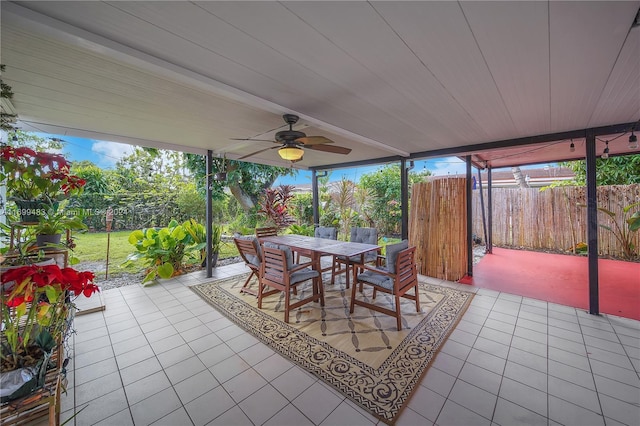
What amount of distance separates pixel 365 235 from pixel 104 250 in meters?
5.53

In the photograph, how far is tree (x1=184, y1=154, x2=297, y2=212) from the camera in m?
5.90

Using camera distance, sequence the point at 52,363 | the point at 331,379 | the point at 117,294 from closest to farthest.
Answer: the point at 52,363
the point at 331,379
the point at 117,294

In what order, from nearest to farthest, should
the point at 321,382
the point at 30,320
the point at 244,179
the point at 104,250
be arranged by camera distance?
the point at 30,320, the point at 321,382, the point at 104,250, the point at 244,179

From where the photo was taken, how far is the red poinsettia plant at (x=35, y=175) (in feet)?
4.95

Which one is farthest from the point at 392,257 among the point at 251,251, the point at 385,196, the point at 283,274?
the point at 385,196

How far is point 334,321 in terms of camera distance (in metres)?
2.85

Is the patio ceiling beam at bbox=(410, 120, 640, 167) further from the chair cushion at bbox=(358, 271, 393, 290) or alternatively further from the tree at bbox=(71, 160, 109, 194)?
the tree at bbox=(71, 160, 109, 194)

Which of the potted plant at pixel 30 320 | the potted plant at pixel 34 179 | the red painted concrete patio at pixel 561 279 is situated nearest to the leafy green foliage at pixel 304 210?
the red painted concrete patio at pixel 561 279

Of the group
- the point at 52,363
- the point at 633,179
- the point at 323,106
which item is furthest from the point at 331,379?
the point at 633,179

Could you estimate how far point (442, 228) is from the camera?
437 cm

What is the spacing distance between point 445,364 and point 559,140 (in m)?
3.42

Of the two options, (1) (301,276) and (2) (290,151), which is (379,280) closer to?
(1) (301,276)

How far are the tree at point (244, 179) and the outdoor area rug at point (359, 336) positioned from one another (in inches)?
121

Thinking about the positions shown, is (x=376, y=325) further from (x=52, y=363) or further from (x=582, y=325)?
(x=52, y=363)
